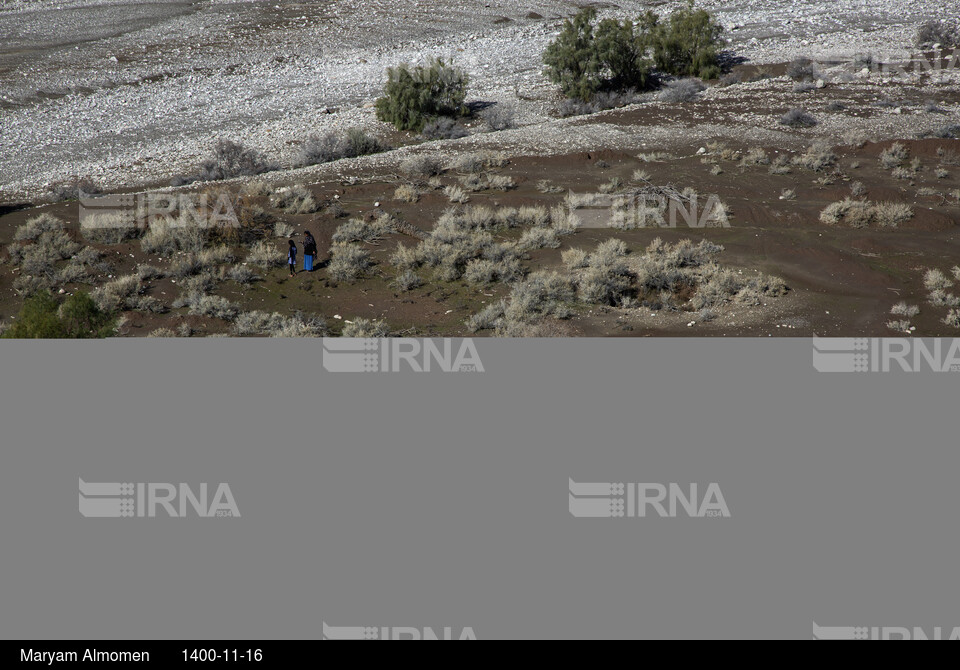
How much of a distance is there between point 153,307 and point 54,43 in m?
31.1

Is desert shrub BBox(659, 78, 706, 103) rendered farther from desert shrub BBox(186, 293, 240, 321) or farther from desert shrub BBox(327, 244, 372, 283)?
desert shrub BBox(186, 293, 240, 321)

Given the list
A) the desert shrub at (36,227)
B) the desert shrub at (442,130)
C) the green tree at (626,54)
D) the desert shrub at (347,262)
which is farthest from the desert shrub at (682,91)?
the desert shrub at (36,227)

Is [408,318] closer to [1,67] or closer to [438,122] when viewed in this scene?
[438,122]

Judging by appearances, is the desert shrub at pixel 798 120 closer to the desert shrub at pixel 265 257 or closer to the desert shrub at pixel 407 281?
the desert shrub at pixel 407 281

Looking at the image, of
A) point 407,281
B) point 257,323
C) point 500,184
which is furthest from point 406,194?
point 257,323

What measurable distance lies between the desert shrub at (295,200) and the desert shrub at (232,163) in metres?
3.88

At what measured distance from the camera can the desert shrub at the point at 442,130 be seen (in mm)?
26828

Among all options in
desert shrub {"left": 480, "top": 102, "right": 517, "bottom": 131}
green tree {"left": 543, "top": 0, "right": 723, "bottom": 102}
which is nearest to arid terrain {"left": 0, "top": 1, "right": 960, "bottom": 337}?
desert shrub {"left": 480, "top": 102, "right": 517, "bottom": 131}

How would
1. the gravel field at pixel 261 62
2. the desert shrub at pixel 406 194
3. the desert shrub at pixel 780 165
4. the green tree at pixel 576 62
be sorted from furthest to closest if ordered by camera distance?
the green tree at pixel 576 62
the gravel field at pixel 261 62
the desert shrub at pixel 780 165
the desert shrub at pixel 406 194

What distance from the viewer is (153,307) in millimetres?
14203

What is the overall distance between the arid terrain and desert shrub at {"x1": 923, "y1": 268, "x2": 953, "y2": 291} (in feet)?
0.12

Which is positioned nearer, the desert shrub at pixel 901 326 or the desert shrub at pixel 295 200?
the desert shrub at pixel 901 326

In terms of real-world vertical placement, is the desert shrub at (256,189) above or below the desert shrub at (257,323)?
above

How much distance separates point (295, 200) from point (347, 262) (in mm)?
4510
